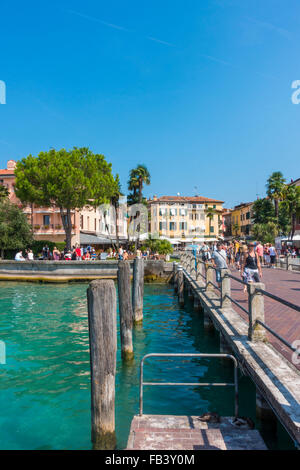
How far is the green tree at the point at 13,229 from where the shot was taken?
38.2 m

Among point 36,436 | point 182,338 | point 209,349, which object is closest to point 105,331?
point 36,436

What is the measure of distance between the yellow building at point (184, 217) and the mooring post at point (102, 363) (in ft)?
260

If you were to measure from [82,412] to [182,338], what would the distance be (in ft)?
20.7

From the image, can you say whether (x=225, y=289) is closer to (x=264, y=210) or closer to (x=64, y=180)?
(x=64, y=180)

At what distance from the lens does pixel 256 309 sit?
6.59 meters

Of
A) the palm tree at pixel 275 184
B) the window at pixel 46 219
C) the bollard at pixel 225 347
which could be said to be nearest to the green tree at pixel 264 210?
the palm tree at pixel 275 184

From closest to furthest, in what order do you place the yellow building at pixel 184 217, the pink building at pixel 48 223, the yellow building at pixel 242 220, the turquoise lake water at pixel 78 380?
the turquoise lake water at pixel 78 380 → the pink building at pixel 48 223 → the yellow building at pixel 184 217 → the yellow building at pixel 242 220

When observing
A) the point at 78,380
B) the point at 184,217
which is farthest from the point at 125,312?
the point at 184,217

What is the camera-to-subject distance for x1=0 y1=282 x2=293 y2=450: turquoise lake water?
652 centimetres

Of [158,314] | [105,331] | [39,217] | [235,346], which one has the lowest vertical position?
[158,314]

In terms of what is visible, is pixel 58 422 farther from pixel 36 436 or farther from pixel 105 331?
→ pixel 105 331

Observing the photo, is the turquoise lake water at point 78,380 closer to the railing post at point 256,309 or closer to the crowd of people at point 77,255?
the railing post at point 256,309

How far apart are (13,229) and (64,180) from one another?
741 centimetres
